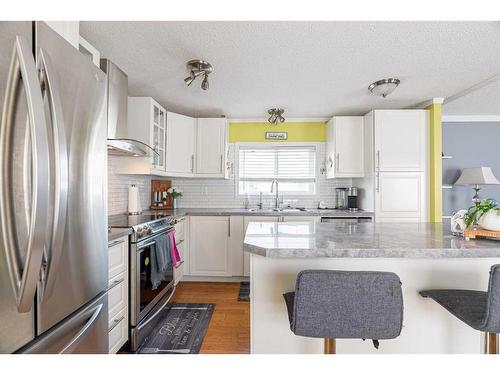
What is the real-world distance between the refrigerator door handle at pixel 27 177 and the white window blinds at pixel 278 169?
3.40 metres

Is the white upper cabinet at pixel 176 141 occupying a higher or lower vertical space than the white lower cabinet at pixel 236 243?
higher

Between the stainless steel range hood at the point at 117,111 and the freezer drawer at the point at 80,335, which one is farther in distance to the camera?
the stainless steel range hood at the point at 117,111

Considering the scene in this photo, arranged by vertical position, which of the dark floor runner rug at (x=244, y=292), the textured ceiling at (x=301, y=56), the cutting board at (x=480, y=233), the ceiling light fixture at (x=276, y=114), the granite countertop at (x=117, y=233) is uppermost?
the textured ceiling at (x=301, y=56)

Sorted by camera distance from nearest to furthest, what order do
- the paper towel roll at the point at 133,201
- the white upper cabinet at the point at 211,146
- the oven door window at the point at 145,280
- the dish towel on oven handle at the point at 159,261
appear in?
1. the oven door window at the point at 145,280
2. the dish towel on oven handle at the point at 159,261
3. the paper towel roll at the point at 133,201
4. the white upper cabinet at the point at 211,146

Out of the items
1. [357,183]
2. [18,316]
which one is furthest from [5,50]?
[357,183]

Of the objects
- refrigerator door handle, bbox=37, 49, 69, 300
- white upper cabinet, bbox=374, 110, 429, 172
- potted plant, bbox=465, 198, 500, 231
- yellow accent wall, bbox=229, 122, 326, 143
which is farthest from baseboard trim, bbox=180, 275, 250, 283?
refrigerator door handle, bbox=37, 49, 69, 300

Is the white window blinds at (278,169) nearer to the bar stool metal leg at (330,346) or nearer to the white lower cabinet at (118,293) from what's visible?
the white lower cabinet at (118,293)

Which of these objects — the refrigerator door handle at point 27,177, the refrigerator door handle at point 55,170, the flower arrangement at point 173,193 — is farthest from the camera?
the flower arrangement at point 173,193

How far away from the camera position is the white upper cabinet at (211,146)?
12.4 feet

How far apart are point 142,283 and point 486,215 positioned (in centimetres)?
227

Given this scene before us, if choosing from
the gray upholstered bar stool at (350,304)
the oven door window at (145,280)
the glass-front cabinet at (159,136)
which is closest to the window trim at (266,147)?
the glass-front cabinet at (159,136)

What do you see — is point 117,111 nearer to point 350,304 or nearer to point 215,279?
point 350,304

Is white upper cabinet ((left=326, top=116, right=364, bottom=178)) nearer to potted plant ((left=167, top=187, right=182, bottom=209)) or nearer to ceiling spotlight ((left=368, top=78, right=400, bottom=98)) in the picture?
ceiling spotlight ((left=368, top=78, right=400, bottom=98))
